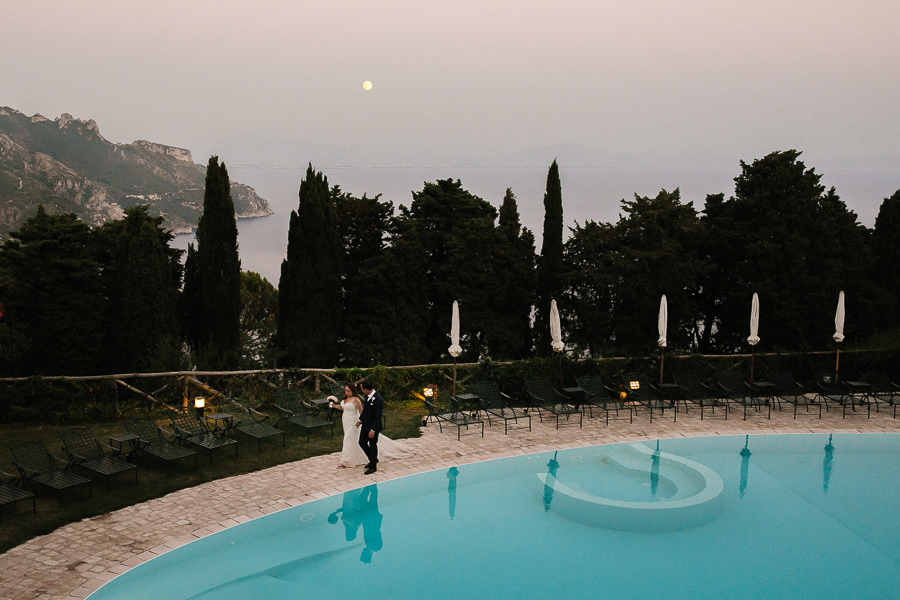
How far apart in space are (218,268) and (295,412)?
10478 mm

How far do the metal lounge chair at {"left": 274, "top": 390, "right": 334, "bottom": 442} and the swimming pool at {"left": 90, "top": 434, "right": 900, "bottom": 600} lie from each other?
8.23ft

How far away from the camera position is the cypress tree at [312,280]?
23.6m

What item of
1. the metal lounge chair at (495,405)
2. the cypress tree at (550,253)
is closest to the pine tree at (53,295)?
the metal lounge chair at (495,405)

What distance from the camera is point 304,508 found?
9.21m

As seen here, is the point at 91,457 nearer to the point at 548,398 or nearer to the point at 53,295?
the point at 548,398

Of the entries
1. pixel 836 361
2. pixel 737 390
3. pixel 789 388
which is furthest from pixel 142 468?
pixel 836 361

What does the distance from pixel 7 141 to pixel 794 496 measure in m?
55.6

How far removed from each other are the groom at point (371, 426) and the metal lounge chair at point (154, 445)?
261cm

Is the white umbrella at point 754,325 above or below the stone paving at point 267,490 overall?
above

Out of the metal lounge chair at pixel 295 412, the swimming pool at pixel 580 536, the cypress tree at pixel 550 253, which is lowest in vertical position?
the swimming pool at pixel 580 536

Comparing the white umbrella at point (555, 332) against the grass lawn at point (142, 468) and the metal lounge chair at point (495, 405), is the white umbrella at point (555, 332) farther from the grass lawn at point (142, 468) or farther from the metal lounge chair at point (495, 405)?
the grass lawn at point (142, 468)

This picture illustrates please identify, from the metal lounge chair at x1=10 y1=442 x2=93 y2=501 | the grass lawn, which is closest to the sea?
the grass lawn

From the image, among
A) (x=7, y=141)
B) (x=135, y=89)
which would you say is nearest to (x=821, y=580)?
(x=7, y=141)

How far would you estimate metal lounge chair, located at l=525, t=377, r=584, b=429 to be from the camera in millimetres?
14109
